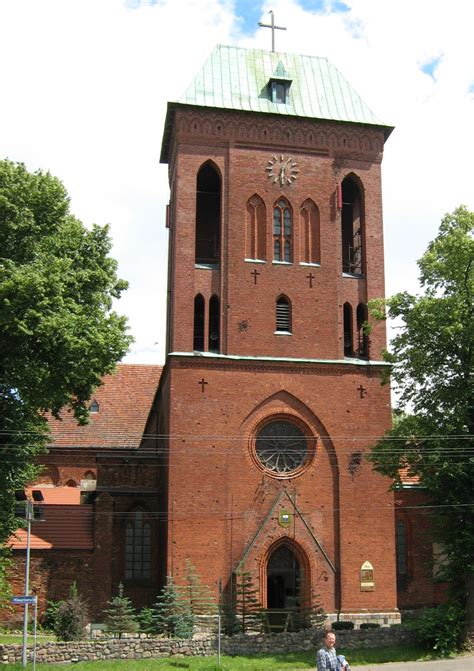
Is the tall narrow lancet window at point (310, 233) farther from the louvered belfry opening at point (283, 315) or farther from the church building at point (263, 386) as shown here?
the louvered belfry opening at point (283, 315)

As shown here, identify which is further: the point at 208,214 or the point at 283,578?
the point at 208,214

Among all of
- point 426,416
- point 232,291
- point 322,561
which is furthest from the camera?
point 232,291

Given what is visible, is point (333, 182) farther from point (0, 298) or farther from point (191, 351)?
point (0, 298)

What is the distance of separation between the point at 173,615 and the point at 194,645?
2.62 metres

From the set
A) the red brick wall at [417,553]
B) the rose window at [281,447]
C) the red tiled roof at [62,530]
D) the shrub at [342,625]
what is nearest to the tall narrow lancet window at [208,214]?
the rose window at [281,447]

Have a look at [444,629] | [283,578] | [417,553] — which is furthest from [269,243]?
[444,629]

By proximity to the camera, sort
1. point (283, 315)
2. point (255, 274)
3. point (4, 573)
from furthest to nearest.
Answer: point (255, 274) → point (283, 315) → point (4, 573)

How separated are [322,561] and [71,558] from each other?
29.8 feet

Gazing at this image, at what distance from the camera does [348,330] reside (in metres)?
35.5

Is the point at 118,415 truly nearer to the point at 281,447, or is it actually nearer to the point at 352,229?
the point at 281,447

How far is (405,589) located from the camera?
36188mm

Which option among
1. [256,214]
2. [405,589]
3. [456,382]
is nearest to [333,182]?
[256,214]

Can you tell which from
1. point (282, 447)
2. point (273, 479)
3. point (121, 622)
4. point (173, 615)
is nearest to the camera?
point (121, 622)

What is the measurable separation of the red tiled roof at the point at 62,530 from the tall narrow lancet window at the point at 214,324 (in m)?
7.85
